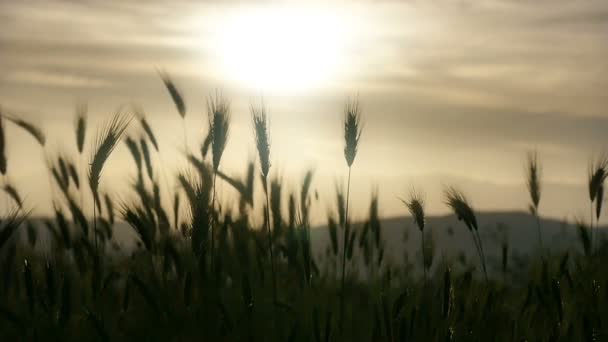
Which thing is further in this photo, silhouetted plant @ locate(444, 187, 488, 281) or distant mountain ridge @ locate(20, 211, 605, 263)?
distant mountain ridge @ locate(20, 211, 605, 263)

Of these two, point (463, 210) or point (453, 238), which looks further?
point (453, 238)

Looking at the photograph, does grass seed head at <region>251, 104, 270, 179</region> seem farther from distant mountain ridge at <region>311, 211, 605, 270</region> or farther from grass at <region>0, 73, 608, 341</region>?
distant mountain ridge at <region>311, 211, 605, 270</region>

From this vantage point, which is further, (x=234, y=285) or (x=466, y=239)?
(x=466, y=239)

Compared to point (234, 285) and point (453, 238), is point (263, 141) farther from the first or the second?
point (453, 238)

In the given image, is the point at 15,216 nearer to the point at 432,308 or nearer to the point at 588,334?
the point at 432,308

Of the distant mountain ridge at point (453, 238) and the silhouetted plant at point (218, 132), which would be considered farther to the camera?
the distant mountain ridge at point (453, 238)

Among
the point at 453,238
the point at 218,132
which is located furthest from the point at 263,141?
the point at 453,238

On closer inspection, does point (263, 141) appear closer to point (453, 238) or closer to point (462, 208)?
point (462, 208)

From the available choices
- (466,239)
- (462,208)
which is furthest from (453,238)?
(462,208)

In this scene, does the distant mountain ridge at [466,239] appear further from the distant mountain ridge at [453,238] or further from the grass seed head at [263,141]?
the grass seed head at [263,141]

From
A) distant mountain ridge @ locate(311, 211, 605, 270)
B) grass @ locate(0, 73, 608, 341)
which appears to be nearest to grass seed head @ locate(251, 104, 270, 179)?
grass @ locate(0, 73, 608, 341)

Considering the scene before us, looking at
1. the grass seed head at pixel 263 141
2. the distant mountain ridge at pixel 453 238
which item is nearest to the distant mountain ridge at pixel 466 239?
the distant mountain ridge at pixel 453 238

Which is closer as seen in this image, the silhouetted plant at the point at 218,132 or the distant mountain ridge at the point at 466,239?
the silhouetted plant at the point at 218,132

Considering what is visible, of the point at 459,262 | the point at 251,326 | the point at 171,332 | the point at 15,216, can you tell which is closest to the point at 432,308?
the point at 251,326
